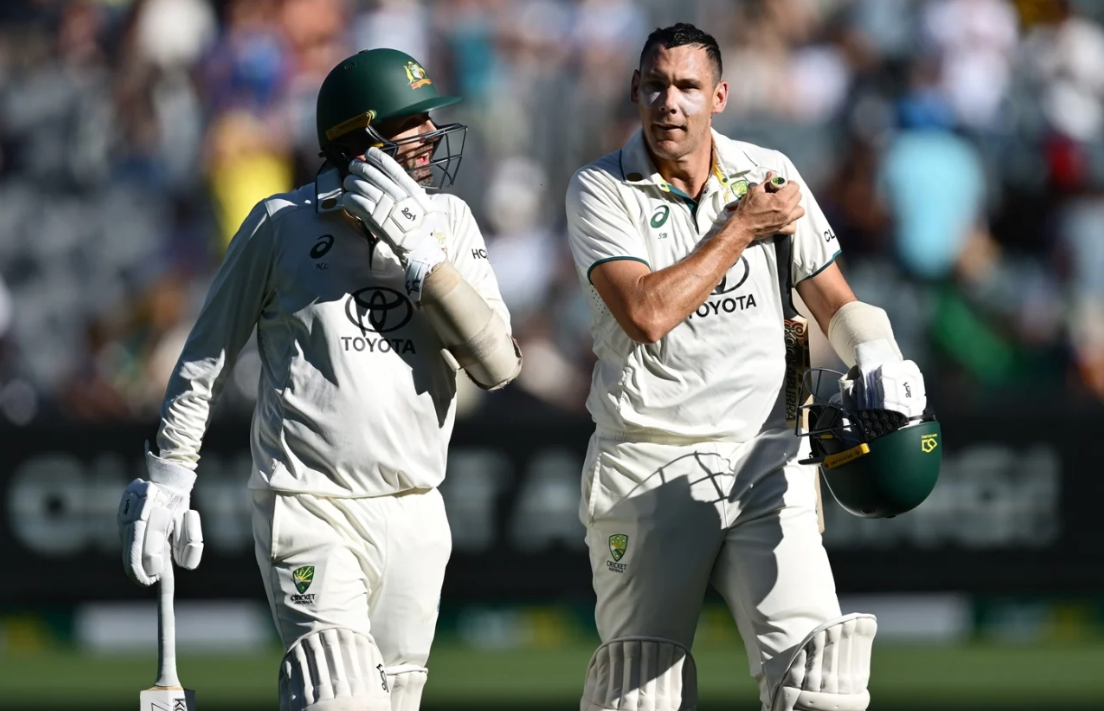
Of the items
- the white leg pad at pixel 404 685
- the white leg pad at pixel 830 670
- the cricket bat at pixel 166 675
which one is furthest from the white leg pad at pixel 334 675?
the white leg pad at pixel 830 670

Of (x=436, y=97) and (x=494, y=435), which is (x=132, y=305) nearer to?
(x=494, y=435)

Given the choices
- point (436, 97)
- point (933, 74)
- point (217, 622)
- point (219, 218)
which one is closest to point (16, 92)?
point (219, 218)

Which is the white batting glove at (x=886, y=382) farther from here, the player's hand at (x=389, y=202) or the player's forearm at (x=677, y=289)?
the player's hand at (x=389, y=202)

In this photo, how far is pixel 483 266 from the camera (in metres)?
4.43

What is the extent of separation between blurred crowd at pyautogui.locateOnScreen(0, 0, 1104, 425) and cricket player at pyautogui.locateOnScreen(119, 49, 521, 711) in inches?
170

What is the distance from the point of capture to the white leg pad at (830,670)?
168 inches

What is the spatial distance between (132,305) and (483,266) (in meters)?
6.12

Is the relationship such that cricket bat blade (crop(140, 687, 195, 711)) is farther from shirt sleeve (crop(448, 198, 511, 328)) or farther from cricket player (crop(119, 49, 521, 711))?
shirt sleeve (crop(448, 198, 511, 328))

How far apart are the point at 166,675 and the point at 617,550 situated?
1.15 m

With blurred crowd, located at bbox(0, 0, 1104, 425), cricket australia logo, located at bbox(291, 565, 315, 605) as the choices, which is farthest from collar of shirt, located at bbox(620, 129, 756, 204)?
blurred crowd, located at bbox(0, 0, 1104, 425)

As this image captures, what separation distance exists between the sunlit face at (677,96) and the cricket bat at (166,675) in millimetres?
1602

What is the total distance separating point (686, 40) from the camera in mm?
4461

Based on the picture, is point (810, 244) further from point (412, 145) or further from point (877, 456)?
point (412, 145)

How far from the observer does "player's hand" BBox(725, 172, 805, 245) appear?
4371 mm
